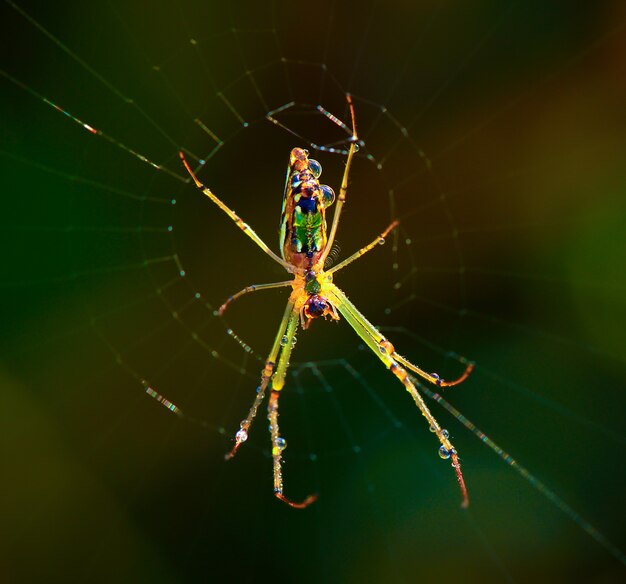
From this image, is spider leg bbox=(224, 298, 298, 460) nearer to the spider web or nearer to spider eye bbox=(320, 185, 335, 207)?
the spider web

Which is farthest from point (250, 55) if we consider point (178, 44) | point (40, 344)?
point (40, 344)

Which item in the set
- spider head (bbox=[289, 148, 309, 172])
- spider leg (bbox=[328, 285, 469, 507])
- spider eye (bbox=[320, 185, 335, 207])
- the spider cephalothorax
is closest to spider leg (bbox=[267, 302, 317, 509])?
spider leg (bbox=[328, 285, 469, 507])

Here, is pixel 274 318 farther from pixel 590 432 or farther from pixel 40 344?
pixel 590 432

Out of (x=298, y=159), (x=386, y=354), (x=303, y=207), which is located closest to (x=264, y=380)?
(x=386, y=354)

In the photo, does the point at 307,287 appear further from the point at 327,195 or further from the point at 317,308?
the point at 327,195

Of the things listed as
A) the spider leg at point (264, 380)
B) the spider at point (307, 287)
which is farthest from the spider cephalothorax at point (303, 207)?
the spider leg at point (264, 380)

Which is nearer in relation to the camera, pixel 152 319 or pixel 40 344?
pixel 40 344

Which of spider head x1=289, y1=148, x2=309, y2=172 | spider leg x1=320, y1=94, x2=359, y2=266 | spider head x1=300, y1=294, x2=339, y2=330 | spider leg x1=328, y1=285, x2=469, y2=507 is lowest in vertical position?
spider leg x1=328, y1=285, x2=469, y2=507
